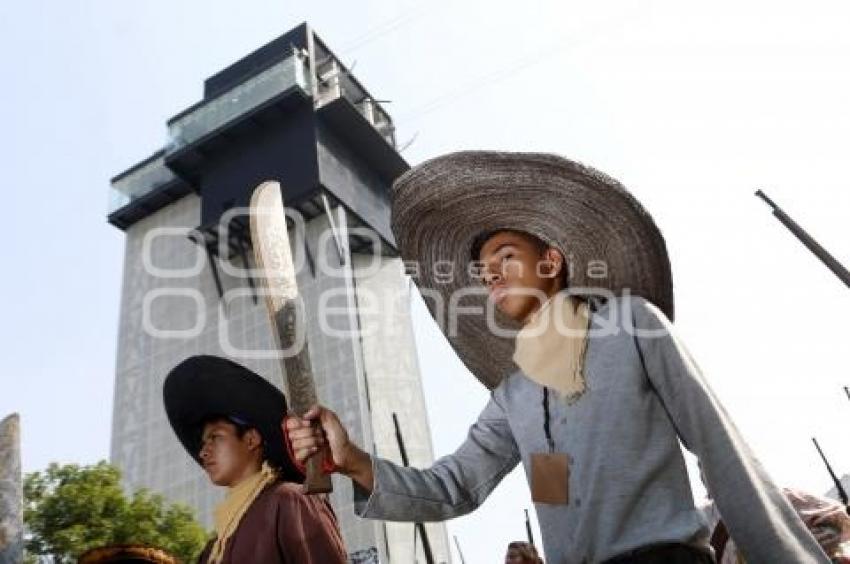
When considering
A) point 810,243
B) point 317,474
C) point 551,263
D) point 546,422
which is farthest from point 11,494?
point 810,243

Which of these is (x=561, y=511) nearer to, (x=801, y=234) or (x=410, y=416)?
(x=801, y=234)

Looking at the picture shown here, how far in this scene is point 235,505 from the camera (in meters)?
3.13

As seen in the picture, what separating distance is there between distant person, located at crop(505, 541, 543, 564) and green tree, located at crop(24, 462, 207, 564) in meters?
11.6

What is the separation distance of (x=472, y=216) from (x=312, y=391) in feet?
3.05

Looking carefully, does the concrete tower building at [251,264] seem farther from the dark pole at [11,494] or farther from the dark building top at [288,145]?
the dark pole at [11,494]

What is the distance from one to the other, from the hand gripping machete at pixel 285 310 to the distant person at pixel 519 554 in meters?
2.33

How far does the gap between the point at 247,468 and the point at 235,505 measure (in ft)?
0.64

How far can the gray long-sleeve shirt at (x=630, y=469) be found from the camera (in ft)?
5.25

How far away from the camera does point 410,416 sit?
27.5 metres

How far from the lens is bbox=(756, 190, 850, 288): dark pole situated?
9500 mm

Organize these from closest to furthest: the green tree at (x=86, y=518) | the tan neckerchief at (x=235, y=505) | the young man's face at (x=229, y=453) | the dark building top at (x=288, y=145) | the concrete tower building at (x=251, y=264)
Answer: the tan neckerchief at (x=235, y=505), the young man's face at (x=229, y=453), the green tree at (x=86, y=518), the concrete tower building at (x=251, y=264), the dark building top at (x=288, y=145)

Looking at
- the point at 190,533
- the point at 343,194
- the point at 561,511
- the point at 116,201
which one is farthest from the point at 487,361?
the point at 116,201

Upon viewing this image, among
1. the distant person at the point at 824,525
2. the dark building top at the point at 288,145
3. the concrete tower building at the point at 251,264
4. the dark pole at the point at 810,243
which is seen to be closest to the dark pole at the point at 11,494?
the distant person at the point at 824,525

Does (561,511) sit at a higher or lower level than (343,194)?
lower
